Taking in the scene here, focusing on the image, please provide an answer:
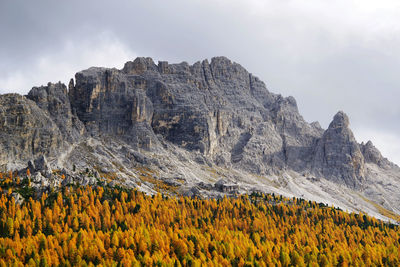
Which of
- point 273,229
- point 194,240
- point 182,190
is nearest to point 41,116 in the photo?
point 182,190

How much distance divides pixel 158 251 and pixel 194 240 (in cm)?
1547

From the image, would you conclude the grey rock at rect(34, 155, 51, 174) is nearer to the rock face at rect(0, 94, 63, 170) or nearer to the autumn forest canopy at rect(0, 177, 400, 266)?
the autumn forest canopy at rect(0, 177, 400, 266)

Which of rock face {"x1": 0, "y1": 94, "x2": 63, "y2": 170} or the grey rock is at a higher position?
rock face {"x1": 0, "y1": 94, "x2": 63, "y2": 170}

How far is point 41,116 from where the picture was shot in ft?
642

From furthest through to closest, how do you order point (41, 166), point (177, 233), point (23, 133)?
point (23, 133) → point (41, 166) → point (177, 233)

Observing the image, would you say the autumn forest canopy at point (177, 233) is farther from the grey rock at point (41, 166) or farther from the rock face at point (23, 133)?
the rock face at point (23, 133)

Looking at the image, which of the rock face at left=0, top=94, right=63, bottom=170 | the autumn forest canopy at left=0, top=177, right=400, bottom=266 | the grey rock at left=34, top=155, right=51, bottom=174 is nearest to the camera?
the autumn forest canopy at left=0, top=177, right=400, bottom=266

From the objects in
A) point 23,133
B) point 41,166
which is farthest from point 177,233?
point 23,133

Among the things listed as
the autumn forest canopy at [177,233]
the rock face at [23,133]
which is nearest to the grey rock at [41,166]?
the autumn forest canopy at [177,233]

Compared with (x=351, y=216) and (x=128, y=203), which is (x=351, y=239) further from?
(x=128, y=203)

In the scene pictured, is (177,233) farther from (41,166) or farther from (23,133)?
(23,133)

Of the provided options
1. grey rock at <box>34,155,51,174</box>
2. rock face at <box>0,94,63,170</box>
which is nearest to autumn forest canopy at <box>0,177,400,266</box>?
grey rock at <box>34,155,51,174</box>

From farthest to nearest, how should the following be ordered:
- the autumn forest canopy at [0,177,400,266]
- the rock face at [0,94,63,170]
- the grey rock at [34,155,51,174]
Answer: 1. the rock face at [0,94,63,170]
2. the grey rock at [34,155,51,174]
3. the autumn forest canopy at [0,177,400,266]

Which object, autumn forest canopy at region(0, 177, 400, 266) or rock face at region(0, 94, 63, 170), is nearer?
autumn forest canopy at region(0, 177, 400, 266)
